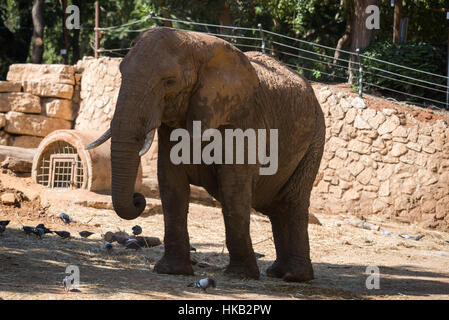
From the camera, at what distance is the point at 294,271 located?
6469 millimetres

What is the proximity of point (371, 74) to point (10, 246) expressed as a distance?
10596 millimetres

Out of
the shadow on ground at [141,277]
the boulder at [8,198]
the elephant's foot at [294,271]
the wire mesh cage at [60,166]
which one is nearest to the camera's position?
the shadow on ground at [141,277]

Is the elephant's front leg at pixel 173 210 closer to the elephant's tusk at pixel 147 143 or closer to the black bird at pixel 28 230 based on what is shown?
the elephant's tusk at pixel 147 143

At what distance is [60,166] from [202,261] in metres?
4.90

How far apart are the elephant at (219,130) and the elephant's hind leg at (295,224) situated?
10 mm

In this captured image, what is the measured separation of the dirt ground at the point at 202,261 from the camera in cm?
506

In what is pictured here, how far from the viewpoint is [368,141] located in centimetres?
1359

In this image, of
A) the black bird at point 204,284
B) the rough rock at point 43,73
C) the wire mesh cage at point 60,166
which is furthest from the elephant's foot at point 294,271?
the rough rock at point 43,73

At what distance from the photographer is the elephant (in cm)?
512

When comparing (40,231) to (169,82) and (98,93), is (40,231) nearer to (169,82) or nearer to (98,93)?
(169,82)

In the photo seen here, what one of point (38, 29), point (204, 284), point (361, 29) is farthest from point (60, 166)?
point (38, 29)
